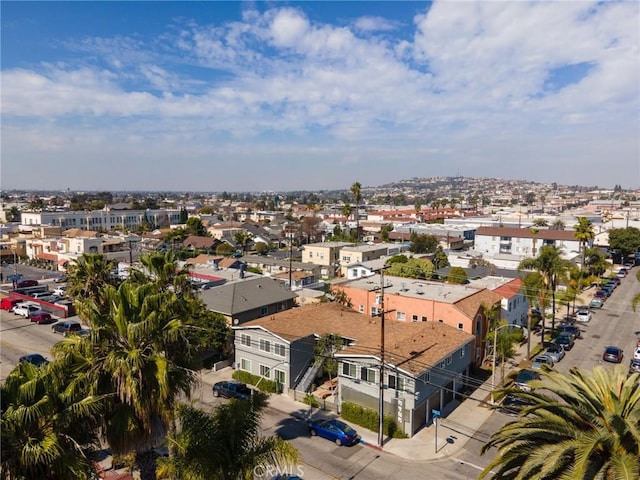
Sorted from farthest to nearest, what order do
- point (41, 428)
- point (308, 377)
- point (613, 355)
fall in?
point (613, 355), point (308, 377), point (41, 428)

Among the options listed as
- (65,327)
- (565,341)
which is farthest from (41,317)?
(565,341)

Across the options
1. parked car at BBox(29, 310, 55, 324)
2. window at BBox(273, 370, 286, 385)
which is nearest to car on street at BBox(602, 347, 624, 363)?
window at BBox(273, 370, 286, 385)

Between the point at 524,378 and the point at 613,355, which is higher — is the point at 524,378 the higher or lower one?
the higher one

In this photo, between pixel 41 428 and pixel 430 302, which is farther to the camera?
pixel 430 302

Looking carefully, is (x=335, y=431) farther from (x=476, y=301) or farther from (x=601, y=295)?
(x=601, y=295)

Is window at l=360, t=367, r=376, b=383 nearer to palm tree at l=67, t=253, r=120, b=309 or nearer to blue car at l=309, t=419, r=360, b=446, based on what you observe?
blue car at l=309, t=419, r=360, b=446

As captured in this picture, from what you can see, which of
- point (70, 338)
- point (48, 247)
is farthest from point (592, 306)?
point (48, 247)
